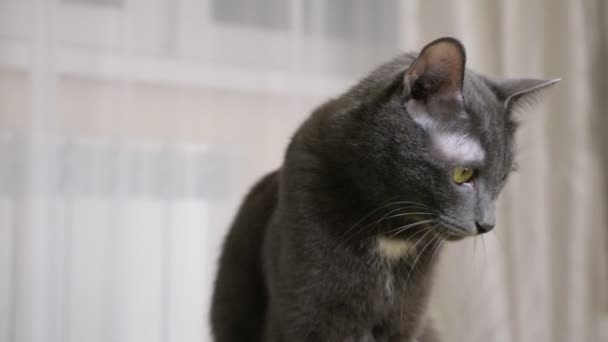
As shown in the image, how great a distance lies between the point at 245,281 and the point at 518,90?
0.56 m

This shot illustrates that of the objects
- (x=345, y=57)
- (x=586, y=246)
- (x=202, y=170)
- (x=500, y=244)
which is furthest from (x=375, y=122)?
(x=586, y=246)

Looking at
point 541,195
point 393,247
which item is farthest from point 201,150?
point 541,195

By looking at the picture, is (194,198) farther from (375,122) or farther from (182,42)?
(375,122)

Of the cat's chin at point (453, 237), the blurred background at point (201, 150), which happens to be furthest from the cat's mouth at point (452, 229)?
the blurred background at point (201, 150)

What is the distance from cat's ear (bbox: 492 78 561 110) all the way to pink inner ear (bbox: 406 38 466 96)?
134 mm

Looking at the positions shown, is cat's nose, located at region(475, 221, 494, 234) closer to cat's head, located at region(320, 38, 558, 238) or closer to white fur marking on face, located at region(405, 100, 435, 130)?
cat's head, located at region(320, 38, 558, 238)

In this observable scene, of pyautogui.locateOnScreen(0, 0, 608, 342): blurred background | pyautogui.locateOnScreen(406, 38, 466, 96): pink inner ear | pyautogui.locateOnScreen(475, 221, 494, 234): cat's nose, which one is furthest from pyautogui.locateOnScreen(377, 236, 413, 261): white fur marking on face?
pyautogui.locateOnScreen(0, 0, 608, 342): blurred background

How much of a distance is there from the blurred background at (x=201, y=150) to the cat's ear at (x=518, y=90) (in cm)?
50

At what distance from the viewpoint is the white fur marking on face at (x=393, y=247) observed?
3.24ft

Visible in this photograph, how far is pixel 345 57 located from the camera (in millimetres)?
1708

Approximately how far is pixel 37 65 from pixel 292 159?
2.35 feet

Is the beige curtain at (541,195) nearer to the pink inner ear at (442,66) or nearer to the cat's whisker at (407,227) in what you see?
the cat's whisker at (407,227)

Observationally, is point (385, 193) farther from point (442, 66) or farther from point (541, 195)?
point (541, 195)

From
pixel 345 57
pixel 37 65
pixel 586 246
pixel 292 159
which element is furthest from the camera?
pixel 586 246
